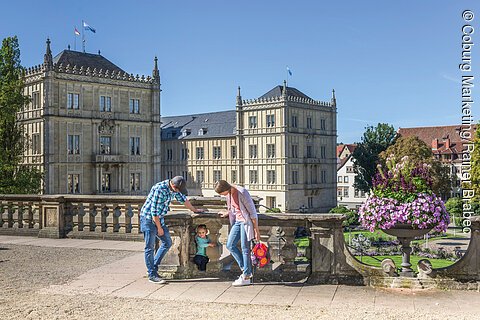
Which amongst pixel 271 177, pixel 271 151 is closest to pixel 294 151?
pixel 271 151

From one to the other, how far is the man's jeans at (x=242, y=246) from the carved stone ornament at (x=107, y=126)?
166ft

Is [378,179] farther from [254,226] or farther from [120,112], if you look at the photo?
[120,112]

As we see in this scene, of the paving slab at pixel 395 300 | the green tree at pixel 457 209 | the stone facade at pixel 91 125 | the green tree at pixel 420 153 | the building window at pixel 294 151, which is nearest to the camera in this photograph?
the paving slab at pixel 395 300

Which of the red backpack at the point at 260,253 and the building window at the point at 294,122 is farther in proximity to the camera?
the building window at the point at 294,122

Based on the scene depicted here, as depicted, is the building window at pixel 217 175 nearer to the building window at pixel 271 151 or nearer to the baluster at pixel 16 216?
the building window at pixel 271 151

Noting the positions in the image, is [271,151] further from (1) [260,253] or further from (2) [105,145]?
(1) [260,253]

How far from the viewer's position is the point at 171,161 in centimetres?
8288

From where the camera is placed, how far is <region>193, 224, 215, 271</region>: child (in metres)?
8.73

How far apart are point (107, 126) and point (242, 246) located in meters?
51.1

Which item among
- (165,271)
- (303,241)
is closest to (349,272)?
(165,271)

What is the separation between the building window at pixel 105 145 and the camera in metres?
57.2

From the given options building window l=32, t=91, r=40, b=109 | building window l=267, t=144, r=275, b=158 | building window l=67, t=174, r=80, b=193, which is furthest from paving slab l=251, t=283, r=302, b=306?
building window l=267, t=144, r=275, b=158

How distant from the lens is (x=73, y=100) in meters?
54.7

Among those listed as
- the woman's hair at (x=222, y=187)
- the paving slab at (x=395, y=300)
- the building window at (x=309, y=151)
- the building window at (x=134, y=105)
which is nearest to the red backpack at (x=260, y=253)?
the woman's hair at (x=222, y=187)
